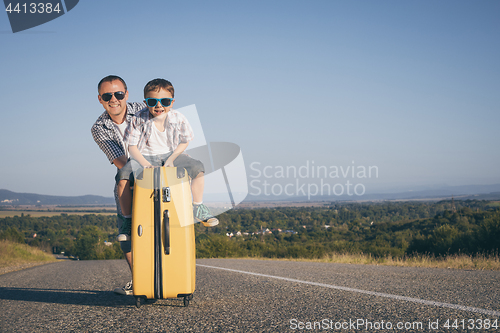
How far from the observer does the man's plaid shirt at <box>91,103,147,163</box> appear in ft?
13.5

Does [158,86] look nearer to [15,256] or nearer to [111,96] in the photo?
[111,96]

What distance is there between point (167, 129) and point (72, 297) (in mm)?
2473

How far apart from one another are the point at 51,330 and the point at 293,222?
63459mm

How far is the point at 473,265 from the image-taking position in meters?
8.43

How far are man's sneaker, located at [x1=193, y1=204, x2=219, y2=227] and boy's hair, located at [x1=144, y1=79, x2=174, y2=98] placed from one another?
49.9 inches

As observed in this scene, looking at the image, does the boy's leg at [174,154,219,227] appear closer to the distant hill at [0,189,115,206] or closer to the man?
the man

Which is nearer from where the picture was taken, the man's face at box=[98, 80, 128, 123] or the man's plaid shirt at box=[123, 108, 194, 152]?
the man's plaid shirt at box=[123, 108, 194, 152]

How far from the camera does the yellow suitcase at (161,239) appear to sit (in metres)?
3.17

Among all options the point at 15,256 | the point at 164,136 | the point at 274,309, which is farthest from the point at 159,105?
the point at 15,256

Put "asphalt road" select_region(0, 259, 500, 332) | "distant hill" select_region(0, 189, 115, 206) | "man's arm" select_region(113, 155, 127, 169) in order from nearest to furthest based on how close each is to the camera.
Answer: "asphalt road" select_region(0, 259, 500, 332)
"man's arm" select_region(113, 155, 127, 169)
"distant hill" select_region(0, 189, 115, 206)

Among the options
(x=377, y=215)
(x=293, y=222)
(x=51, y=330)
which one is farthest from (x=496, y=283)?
(x=377, y=215)

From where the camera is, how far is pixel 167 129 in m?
3.77

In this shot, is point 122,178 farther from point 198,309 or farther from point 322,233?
point 322,233

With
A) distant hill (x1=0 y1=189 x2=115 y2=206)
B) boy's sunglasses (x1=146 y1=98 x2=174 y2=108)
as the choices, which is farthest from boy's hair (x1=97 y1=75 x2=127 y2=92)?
distant hill (x1=0 y1=189 x2=115 y2=206)
